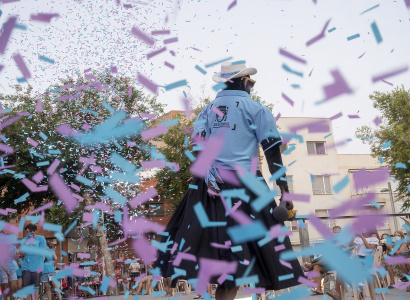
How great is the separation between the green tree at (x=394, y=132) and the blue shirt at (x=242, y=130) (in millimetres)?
25419

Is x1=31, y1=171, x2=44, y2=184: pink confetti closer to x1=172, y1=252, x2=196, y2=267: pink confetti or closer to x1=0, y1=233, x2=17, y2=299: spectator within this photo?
x1=0, y1=233, x2=17, y2=299: spectator

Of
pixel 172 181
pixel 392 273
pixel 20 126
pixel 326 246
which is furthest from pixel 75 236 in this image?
pixel 326 246

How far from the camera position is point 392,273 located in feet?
44.7

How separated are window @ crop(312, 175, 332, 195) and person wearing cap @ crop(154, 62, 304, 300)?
1377 inches

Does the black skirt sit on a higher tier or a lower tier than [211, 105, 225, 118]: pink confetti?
lower

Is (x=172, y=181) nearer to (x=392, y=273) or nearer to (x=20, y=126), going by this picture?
(x=20, y=126)

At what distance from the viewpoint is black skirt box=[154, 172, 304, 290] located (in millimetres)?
3490

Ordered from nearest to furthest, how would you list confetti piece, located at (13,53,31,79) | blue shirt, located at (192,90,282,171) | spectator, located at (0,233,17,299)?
1. blue shirt, located at (192,90,282,171)
2. confetti piece, located at (13,53,31,79)
3. spectator, located at (0,233,17,299)

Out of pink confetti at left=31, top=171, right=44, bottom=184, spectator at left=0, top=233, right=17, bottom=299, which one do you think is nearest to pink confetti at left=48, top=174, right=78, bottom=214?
pink confetti at left=31, top=171, right=44, bottom=184

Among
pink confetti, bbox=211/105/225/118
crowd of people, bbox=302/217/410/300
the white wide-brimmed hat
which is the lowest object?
crowd of people, bbox=302/217/410/300

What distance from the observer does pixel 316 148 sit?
130 ft

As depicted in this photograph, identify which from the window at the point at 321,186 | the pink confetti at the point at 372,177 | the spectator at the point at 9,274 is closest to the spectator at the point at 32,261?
the spectator at the point at 9,274

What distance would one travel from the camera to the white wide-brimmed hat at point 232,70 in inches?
157

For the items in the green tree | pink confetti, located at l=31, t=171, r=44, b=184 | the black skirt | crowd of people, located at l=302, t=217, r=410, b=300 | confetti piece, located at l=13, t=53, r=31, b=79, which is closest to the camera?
the black skirt
